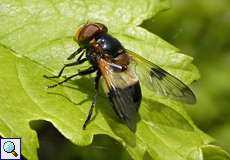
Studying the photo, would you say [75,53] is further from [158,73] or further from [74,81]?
[158,73]

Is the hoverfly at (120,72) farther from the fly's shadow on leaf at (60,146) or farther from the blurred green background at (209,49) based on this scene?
the blurred green background at (209,49)

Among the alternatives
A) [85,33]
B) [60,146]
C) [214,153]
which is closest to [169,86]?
[214,153]

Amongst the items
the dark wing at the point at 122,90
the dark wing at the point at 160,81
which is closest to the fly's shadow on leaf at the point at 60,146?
the dark wing at the point at 160,81

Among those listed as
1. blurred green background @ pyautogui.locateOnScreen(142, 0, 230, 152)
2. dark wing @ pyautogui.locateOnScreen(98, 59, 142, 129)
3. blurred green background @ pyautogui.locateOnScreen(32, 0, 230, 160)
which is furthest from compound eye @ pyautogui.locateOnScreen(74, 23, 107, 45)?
blurred green background @ pyautogui.locateOnScreen(142, 0, 230, 152)

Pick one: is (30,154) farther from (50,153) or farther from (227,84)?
(227,84)

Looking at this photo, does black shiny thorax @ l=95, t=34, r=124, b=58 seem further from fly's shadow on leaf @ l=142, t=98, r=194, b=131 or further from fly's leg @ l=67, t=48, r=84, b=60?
fly's shadow on leaf @ l=142, t=98, r=194, b=131

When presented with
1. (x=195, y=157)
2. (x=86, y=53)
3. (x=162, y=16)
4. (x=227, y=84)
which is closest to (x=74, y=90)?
(x=86, y=53)
